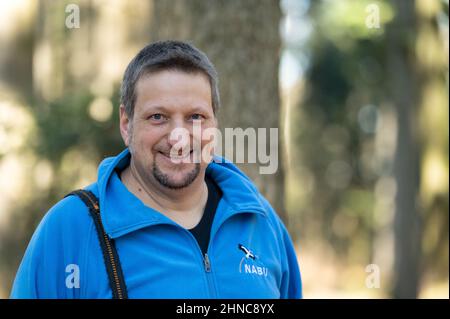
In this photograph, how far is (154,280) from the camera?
9.64 feet

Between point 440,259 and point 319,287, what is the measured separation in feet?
42.3

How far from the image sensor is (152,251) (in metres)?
3.00

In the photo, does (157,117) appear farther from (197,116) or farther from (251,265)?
(251,265)

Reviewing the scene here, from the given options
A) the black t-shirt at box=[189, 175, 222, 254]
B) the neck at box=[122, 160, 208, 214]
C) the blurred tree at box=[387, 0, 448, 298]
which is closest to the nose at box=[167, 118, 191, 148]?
the neck at box=[122, 160, 208, 214]

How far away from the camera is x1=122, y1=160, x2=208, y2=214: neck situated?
322 centimetres

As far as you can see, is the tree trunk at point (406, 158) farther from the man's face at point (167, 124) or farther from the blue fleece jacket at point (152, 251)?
the man's face at point (167, 124)

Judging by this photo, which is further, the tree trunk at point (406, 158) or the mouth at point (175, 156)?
the tree trunk at point (406, 158)

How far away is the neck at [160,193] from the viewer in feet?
10.6

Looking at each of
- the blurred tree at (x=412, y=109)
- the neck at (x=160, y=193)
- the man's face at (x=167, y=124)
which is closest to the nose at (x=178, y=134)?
the man's face at (x=167, y=124)

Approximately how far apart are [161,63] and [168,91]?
133mm

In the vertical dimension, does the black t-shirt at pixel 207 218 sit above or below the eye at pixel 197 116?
below

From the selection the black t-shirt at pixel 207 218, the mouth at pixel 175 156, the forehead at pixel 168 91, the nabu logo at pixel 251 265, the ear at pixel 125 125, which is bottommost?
the nabu logo at pixel 251 265

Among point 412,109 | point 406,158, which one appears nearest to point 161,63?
point 412,109
